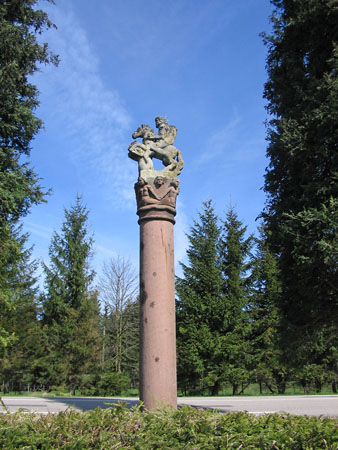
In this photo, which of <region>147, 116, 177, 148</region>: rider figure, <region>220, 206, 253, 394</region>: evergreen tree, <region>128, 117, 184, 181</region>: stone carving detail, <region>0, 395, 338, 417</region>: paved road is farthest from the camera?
<region>220, 206, 253, 394</region>: evergreen tree

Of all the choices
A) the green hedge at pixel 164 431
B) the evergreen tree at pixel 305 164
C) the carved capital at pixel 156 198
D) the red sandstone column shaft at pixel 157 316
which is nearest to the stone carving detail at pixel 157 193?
A: the carved capital at pixel 156 198

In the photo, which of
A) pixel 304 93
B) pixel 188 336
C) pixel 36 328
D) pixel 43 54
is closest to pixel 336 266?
pixel 304 93

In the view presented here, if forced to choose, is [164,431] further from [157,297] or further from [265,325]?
[265,325]

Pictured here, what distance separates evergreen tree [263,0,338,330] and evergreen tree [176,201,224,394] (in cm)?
1176

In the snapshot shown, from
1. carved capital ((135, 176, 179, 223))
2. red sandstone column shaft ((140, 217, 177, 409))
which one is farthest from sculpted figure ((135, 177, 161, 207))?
red sandstone column shaft ((140, 217, 177, 409))

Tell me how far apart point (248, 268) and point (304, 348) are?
14.3 m

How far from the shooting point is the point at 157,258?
17.7 feet

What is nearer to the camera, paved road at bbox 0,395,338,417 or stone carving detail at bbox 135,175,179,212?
stone carving detail at bbox 135,175,179,212

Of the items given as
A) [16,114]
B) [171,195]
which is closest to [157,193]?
[171,195]

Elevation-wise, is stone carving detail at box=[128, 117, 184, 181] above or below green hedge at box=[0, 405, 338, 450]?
Result: above

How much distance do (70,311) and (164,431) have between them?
2152 cm

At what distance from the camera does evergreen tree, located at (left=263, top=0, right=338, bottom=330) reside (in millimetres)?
8289

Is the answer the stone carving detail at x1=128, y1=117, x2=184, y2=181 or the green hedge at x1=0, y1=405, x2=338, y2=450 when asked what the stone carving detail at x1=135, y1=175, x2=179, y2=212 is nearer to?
the stone carving detail at x1=128, y1=117, x2=184, y2=181

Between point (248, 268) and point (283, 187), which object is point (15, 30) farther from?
point (248, 268)
